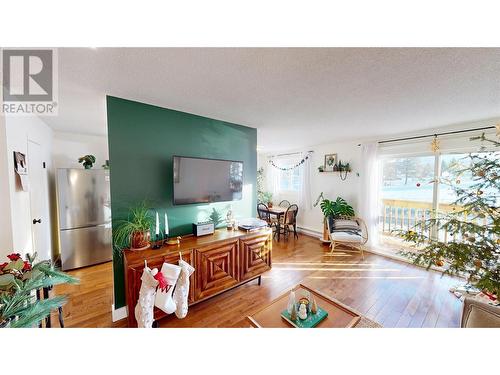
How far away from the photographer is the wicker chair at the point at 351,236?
10.5 ft

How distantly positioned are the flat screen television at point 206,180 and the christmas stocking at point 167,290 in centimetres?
72

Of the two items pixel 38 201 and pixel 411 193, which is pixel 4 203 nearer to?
pixel 38 201

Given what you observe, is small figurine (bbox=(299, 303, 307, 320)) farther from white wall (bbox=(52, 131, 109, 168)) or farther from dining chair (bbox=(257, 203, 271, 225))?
white wall (bbox=(52, 131, 109, 168))

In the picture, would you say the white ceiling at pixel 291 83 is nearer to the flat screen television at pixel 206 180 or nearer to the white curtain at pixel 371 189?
the flat screen television at pixel 206 180

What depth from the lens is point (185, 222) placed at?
2.20m

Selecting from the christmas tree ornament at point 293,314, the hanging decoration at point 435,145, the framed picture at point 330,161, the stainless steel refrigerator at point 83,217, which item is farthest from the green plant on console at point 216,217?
the hanging decoration at point 435,145

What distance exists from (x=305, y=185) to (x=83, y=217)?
436cm

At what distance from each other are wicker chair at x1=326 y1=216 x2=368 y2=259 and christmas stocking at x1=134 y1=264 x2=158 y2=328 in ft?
9.82

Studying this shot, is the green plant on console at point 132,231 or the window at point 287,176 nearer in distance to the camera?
the green plant on console at point 132,231

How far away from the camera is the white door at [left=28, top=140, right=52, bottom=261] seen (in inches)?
77.4

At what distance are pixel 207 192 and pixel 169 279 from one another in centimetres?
102

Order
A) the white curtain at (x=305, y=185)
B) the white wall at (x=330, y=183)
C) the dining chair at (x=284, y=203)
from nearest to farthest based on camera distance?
the white wall at (x=330, y=183) < the white curtain at (x=305, y=185) < the dining chair at (x=284, y=203)

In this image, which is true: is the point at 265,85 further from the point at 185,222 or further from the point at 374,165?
the point at 374,165
